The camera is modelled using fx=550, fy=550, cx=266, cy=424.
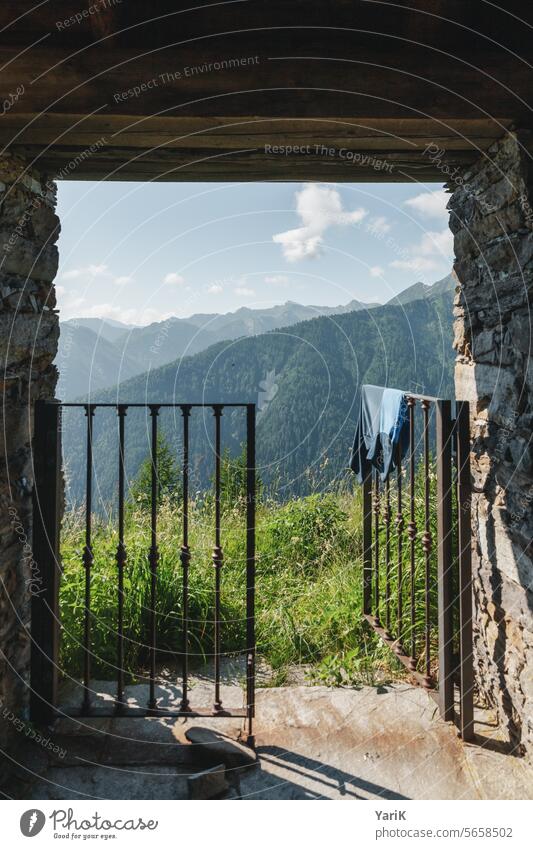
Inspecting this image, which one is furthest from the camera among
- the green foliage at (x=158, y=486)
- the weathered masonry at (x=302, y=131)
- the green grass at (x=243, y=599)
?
the green foliage at (x=158, y=486)

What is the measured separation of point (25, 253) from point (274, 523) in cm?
358

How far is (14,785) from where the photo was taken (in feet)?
8.11

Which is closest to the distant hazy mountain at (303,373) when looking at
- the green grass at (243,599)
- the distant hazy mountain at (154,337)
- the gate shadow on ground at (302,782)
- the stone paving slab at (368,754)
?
the distant hazy mountain at (154,337)

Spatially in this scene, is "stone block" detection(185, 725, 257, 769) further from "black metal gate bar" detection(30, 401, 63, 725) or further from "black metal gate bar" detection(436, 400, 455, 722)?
"black metal gate bar" detection(436, 400, 455, 722)

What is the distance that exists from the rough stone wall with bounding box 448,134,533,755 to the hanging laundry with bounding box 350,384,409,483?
421 mm

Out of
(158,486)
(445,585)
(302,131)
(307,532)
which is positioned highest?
(302,131)

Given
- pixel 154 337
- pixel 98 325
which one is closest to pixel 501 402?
pixel 154 337

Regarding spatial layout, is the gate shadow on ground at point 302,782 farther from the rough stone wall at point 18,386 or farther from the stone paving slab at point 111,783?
the rough stone wall at point 18,386

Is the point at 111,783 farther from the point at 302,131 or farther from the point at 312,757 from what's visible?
the point at 302,131

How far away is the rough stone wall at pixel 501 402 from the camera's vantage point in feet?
8.13

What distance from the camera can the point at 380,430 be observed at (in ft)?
11.8

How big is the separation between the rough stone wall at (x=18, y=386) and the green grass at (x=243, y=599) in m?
0.66

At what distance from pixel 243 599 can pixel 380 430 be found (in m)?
1.70
